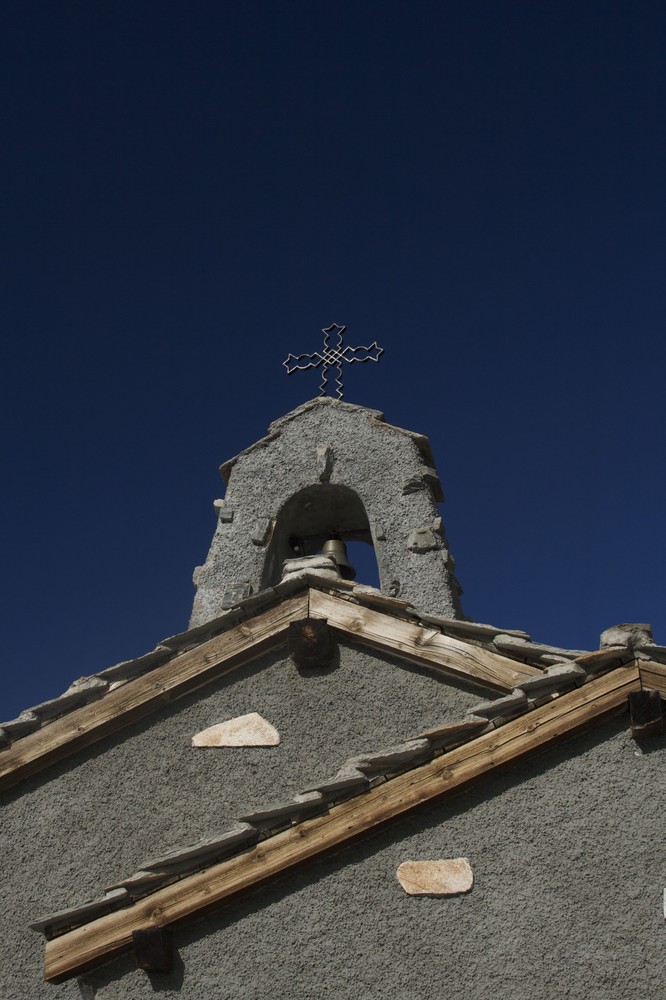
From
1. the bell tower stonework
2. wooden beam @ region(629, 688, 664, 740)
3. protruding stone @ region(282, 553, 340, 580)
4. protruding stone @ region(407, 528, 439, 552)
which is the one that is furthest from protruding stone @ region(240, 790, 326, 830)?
protruding stone @ region(407, 528, 439, 552)

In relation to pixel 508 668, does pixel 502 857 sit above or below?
below

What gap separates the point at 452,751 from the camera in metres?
3.75

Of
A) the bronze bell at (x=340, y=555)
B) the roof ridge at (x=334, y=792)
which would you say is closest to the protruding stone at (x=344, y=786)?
the roof ridge at (x=334, y=792)

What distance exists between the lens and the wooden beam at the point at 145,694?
4.94m

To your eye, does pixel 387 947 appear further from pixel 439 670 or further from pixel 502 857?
pixel 439 670

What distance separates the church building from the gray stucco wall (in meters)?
0.01

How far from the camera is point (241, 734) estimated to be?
4.84 metres

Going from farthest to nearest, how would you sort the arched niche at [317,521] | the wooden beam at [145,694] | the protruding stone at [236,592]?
the arched niche at [317,521] < the protruding stone at [236,592] < the wooden beam at [145,694]

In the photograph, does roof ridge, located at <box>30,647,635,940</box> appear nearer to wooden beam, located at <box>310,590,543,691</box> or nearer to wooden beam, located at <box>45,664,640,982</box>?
wooden beam, located at <box>45,664,640,982</box>

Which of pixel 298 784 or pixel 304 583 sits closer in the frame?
pixel 298 784

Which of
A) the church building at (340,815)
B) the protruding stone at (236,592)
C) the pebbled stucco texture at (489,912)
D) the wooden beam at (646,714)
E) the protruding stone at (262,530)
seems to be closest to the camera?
the pebbled stucco texture at (489,912)

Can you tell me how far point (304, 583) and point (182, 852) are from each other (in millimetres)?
1842

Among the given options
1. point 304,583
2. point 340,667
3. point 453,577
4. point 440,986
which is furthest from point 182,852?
point 453,577

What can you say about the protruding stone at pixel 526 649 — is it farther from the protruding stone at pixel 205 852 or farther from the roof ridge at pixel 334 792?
the protruding stone at pixel 205 852
